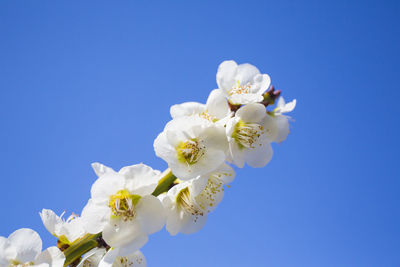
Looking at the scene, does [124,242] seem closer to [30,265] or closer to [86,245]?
[86,245]

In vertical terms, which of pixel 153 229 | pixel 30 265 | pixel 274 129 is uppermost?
pixel 274 129

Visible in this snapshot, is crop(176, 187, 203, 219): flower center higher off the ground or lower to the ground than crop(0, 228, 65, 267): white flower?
A: higher

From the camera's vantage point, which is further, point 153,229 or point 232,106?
point 232,106

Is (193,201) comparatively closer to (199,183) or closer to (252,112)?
(199,183)

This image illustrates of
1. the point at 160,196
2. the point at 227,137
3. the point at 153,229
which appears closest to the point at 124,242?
the point at 153,229

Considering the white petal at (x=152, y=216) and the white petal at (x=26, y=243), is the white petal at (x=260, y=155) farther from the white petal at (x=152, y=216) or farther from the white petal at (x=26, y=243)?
the white petal at (x=26, y=243)

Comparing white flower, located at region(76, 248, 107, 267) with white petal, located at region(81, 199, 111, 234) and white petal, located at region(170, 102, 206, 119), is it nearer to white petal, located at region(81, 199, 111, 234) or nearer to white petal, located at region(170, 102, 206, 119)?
white petal, located at region(81, 199, 111, 234)

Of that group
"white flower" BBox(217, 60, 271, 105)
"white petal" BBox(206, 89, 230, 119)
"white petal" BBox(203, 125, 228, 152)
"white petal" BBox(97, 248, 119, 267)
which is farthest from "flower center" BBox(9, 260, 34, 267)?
"white flower" BBox(217, 60, 271, 105)
